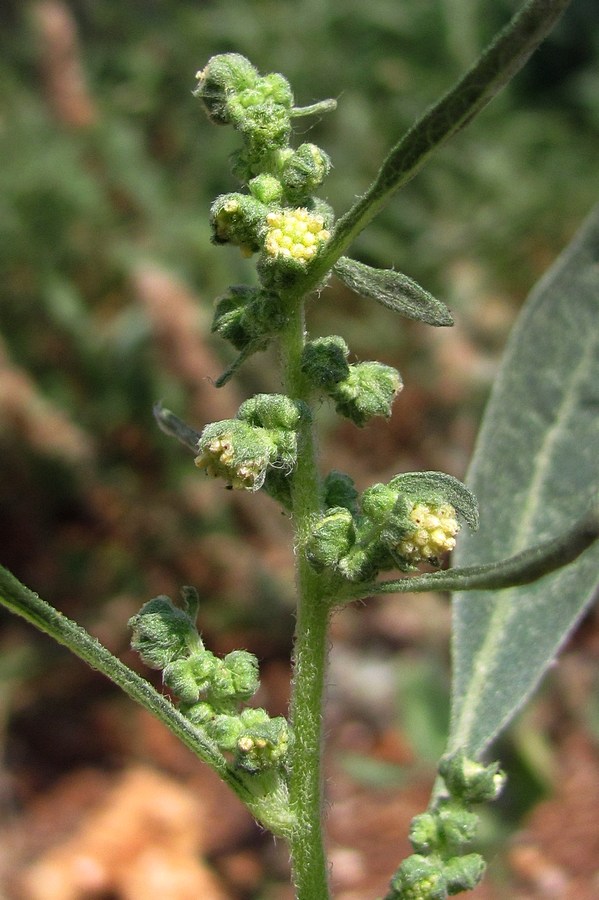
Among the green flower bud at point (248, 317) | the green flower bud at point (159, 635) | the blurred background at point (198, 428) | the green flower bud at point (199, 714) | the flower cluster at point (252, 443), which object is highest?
the blurred background at point (198, 428)

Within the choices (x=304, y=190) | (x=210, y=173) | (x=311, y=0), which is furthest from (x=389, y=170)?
(x=311, y=0)

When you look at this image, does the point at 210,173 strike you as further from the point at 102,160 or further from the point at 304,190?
the point at 304,190

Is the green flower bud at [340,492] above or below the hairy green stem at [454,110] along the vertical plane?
below

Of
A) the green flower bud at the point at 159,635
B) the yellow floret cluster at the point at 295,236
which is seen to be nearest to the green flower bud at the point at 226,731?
the green flower bud at the point at 159,635

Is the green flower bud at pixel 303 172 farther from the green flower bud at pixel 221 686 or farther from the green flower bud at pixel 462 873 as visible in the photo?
the green flower bud at pixel 462 873

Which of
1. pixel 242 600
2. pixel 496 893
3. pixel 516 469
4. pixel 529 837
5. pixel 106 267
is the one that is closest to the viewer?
pixel 516 469

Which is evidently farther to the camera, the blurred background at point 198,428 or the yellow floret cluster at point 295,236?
the blurred background at point 198,428
